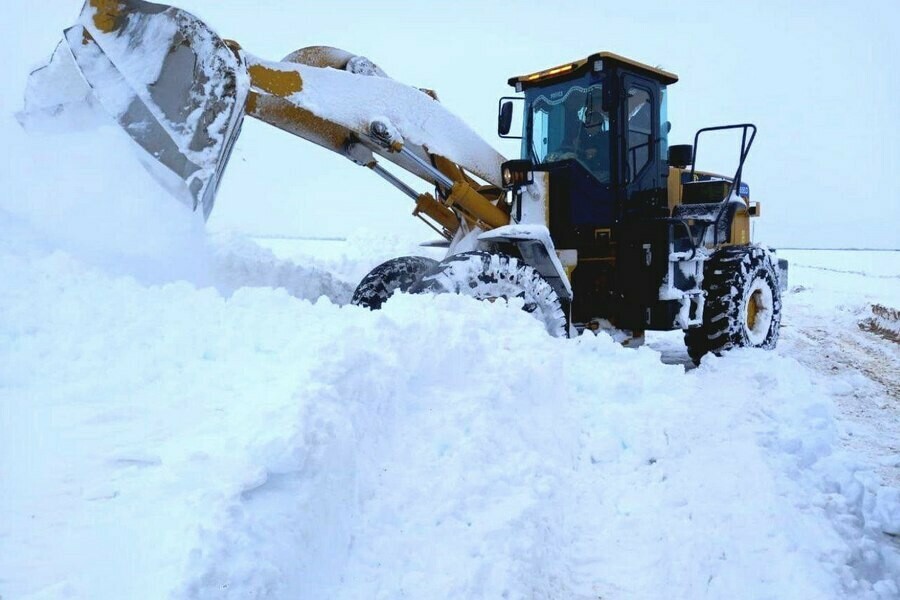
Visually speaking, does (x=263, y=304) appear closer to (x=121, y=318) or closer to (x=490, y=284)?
(x=121, y=318)

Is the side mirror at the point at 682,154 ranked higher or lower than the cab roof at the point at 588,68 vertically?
lower

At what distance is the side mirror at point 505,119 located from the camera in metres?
6.67

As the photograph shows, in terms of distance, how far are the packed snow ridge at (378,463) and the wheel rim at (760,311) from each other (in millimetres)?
2902

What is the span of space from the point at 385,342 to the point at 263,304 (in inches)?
35.2

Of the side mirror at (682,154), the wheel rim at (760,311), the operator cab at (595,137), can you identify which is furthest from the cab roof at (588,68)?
the wheel rim at (760,311)

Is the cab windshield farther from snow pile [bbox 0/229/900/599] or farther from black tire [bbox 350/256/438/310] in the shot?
snow pile [bbox 0/229/900/599]

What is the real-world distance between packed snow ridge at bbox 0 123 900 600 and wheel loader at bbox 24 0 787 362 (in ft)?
3.66

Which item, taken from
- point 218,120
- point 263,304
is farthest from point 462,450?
point 218,120

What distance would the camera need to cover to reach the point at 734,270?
276 inches

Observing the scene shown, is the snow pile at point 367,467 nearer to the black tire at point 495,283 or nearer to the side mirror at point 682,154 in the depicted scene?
the black tire at point 495,283

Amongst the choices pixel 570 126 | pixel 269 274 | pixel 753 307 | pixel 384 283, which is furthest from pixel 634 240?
pixel 269 274

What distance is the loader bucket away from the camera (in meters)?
4.86

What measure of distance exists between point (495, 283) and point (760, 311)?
379cm

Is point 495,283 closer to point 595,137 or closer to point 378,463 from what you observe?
point 595,137
